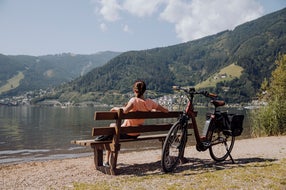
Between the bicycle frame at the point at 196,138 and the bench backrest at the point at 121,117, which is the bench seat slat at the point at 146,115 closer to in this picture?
the bench backrest at the point at 121,117

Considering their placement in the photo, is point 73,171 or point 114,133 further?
point 73,171

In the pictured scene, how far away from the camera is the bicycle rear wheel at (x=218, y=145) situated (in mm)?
9195

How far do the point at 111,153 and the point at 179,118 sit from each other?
1.77m

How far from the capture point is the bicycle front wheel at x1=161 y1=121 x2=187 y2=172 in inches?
306

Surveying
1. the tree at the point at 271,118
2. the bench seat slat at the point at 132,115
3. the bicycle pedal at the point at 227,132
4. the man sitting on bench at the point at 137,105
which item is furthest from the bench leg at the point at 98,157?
the tree at the point at 271,118

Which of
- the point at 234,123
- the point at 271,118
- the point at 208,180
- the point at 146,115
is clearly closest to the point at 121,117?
the point at 146,115

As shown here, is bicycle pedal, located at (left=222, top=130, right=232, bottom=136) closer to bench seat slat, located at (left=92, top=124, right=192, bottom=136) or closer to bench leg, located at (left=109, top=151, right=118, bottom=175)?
bench seat slat, located at (left=92, top=124, right=192, bottom=136)

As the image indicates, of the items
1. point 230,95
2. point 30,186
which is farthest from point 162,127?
point 230,95

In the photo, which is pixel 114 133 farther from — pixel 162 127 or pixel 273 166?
pixel 273 166

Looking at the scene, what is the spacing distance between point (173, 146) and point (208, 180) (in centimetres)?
148

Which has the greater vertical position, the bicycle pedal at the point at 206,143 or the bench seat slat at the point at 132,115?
the bench seat slat at the point at 132,115

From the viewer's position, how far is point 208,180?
6828 mm

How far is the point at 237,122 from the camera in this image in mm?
9344

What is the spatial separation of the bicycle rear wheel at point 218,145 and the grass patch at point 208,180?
1.24 metres
